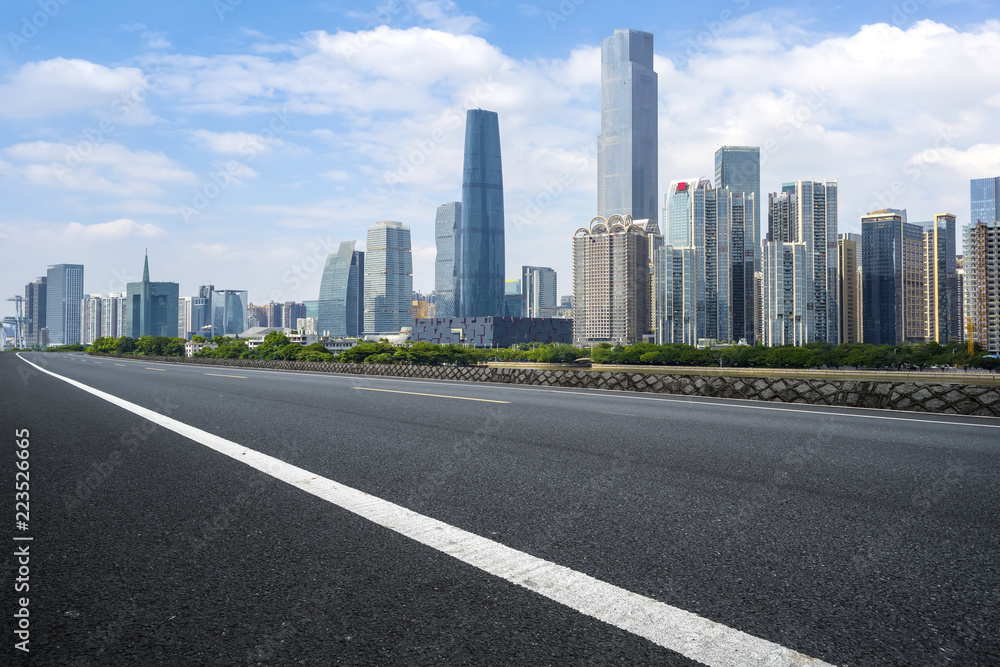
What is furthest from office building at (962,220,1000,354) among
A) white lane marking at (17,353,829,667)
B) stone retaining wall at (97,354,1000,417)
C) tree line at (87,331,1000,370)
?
white lane marking at (17,353,829,667)

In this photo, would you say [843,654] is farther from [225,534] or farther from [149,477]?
[149,477]

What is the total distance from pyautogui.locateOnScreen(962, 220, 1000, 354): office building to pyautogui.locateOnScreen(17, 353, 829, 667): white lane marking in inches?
7059

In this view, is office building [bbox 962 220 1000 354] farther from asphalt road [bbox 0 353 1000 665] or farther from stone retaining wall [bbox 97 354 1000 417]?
asphalt road [bbox 0 353 1000 665]

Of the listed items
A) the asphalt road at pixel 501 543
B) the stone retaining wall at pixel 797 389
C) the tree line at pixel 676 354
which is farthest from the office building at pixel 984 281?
the asphalt road at pixel 501 543

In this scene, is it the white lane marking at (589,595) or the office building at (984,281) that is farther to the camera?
the office building at (984,281)

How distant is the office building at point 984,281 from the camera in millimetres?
150125

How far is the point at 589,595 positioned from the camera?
9.96ft

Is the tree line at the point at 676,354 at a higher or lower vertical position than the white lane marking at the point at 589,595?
lower

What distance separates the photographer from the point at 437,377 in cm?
3234

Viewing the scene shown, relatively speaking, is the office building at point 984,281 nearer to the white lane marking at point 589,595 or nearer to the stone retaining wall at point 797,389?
the stone retaining wall at point 797,389

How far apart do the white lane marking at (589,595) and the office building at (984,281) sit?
17929 cm

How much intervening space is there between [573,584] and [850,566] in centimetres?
161

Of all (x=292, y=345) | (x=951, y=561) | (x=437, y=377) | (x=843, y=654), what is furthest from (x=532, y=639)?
(x=292, y=345)

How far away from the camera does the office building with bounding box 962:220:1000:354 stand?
15012cm
